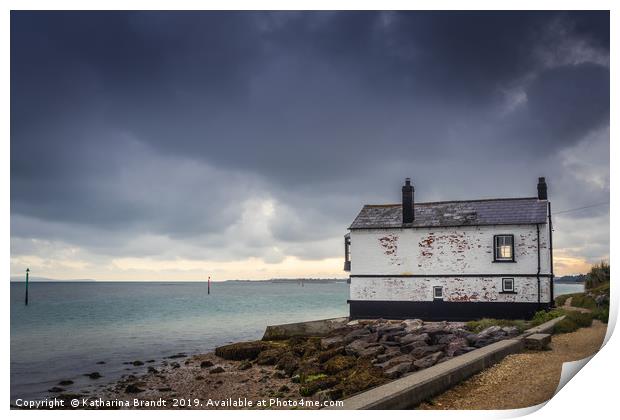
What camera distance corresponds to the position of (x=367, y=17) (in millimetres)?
11414

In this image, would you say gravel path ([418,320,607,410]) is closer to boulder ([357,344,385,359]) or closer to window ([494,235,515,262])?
boulder ([357,344,385,359])

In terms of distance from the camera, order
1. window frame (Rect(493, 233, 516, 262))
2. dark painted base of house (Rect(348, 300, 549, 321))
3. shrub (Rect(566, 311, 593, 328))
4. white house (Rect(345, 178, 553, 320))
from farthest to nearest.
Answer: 1. window frame (Rect(493, 233, 516, 262))
2. white house (Rect(345, 178, 553, 320))
3. dark painted base of house (Rect(348, 300, 549, 321))
4. shrub (Rect(566, 311, 593, 328))

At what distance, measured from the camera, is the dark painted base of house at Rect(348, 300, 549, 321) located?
21.3 m

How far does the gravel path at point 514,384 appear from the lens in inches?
339

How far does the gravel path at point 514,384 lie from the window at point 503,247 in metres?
9.54

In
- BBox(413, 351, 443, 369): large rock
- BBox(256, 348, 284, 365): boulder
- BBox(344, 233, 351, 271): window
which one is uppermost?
BBox(344, 233, 351, 271): window

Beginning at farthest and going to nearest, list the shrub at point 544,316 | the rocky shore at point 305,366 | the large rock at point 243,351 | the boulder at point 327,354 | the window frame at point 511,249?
the window frame at point 511,249 < the shrub at point 544,316 < the large rock at point 243,351 < the boulder at point 327,354 < the rocky shore at point 305,366

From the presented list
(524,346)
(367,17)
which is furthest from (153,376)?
(367,17)

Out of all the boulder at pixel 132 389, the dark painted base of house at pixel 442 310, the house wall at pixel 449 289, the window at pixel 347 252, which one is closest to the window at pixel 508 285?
the house wall at pixel 449 289

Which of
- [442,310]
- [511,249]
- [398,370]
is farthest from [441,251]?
[398,370]

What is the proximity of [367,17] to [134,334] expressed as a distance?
76.9 feet

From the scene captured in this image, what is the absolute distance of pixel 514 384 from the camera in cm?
943

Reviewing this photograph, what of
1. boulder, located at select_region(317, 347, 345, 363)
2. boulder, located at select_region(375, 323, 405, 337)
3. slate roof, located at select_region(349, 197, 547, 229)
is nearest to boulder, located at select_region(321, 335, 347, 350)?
boulder, located at select_region(375, 323, 405, 337)

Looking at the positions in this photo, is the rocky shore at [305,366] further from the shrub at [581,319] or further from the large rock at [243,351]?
the shrub at [581,319]
